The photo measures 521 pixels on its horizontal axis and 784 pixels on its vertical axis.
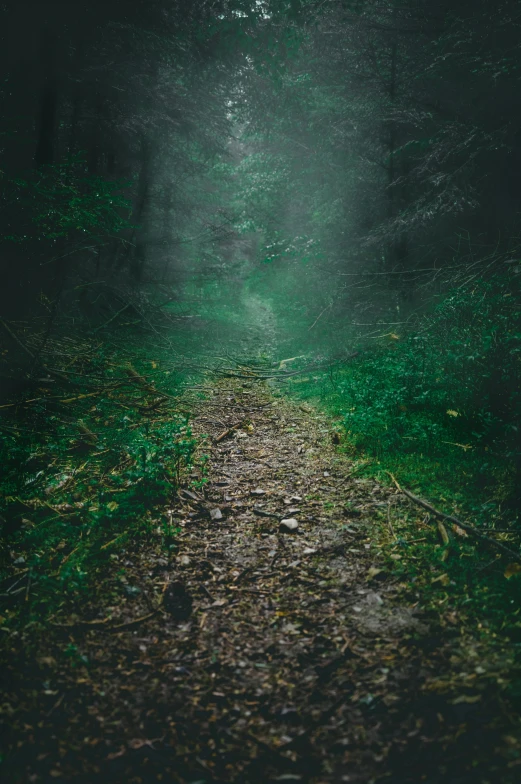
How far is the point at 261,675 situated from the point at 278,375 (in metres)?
7.17

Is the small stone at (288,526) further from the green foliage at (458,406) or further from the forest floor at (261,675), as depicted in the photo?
the green foliage at (458,406)

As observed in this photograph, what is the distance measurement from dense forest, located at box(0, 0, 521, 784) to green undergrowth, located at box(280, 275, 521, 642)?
0.03 metres

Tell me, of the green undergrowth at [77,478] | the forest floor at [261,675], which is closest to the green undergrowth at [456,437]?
the forest floor at [261,675]

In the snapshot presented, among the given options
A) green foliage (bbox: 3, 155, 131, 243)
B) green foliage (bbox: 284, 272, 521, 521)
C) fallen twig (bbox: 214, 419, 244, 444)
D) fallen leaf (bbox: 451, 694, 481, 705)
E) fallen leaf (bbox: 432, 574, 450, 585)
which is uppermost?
green foliage (bbox: 3, 155, 131, 243)

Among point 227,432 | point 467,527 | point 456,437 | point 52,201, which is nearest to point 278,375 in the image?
point 227,432

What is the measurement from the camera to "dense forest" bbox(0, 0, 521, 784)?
7.38 ft

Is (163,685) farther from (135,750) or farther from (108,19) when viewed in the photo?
(108,19)

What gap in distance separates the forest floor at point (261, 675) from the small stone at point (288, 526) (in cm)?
1

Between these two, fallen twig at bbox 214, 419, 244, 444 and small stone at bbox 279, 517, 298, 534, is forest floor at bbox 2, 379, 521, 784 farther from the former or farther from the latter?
fallen twig at bbox 214, 419, 244, 444

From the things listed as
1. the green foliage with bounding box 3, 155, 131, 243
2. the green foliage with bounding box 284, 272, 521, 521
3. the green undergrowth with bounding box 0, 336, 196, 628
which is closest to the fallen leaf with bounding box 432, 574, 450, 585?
the green foliage with bounding box 284, 272, 521, 521

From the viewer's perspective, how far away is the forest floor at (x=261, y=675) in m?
1.99

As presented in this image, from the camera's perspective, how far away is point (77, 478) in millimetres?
4430

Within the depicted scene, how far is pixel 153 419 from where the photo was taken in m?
6.14

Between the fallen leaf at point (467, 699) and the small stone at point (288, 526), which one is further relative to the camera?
the small stone at point (288, 526)
